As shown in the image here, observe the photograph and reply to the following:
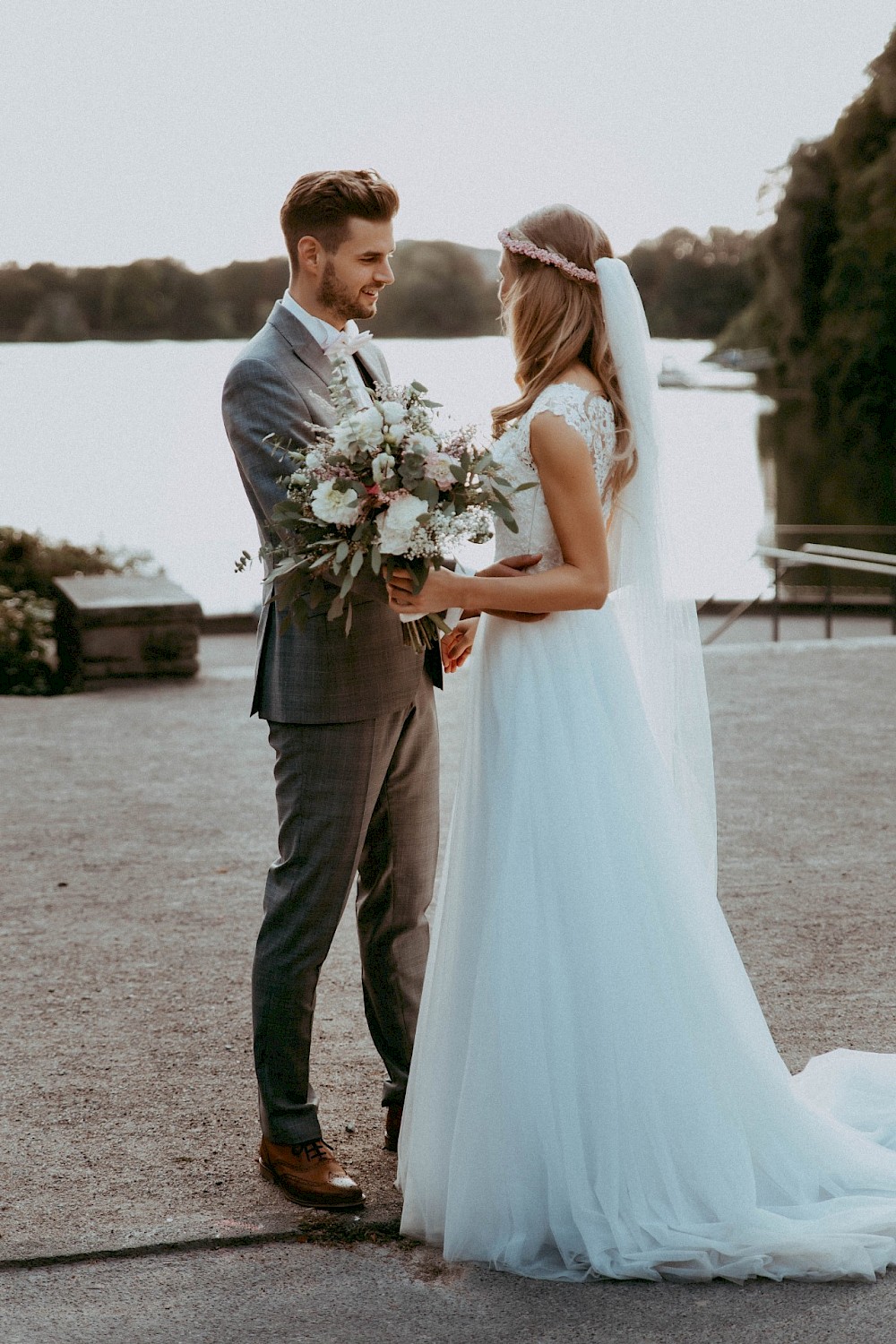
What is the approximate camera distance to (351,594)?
318 centimetres

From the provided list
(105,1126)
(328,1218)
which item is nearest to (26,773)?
(105,1126)

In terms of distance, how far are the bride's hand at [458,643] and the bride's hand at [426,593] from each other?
416mm

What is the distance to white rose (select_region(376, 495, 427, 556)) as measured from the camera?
2801 mm

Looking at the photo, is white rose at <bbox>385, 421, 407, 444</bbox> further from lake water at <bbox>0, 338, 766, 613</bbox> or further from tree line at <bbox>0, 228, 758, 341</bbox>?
tree line at <bbox>0, 228, 758, 341</bbox>

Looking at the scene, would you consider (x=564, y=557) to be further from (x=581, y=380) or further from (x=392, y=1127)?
(x=392, y=1127)

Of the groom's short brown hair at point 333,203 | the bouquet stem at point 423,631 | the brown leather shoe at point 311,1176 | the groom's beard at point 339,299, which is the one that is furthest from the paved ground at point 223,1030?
the groom's short brown hair at point 333,203

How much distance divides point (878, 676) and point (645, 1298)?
7694mm

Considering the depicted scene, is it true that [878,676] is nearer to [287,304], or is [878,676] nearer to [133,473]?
[287,304]

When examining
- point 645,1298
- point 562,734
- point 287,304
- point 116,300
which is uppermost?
point 116,300

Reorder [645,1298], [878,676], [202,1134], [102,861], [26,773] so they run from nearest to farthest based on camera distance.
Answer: [645,1298] → [202,1134] → [102,861] → [26,773] → [878,676]

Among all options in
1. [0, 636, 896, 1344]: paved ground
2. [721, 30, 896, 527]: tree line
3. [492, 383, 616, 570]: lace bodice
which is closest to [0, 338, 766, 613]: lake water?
[492, 383, 616, 570]: lace bodice

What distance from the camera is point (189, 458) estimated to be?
83188mm

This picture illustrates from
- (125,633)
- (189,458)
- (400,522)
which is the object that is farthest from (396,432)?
(189,458)

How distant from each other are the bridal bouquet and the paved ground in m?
1.32
